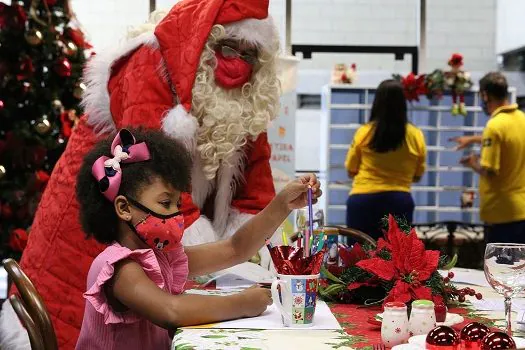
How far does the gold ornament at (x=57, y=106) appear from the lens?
4.14 meters

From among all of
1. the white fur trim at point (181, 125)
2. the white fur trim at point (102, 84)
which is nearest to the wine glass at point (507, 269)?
the white fur trim at point (181, 125)

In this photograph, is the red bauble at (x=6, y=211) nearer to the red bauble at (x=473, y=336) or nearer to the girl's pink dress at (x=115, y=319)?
the girl's pink dress at (x=115, y=319)

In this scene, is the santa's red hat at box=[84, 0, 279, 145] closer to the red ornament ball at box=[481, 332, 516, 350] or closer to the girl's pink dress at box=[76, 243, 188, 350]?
the girl's pink dress at box=[76, 243, 188, 350]

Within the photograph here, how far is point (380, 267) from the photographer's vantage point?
1621 mm

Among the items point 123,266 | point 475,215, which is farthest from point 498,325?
point 475,215

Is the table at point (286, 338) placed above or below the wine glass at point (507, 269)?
below

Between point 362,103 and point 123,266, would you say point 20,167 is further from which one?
point 362,103

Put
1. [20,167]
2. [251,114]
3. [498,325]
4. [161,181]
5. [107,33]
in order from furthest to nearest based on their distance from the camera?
[107,33] → [20,167] → [251,114] → [161,181] → [498,325]

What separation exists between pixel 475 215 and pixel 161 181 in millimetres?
5293

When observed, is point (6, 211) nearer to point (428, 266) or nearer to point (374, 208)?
point (374, 208)

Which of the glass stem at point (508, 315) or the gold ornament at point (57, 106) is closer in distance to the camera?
the glass stem at point (508, 315)

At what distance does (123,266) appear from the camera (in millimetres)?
1590

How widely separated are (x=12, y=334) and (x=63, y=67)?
2.12 m

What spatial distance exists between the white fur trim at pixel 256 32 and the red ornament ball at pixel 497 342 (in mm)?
1472
